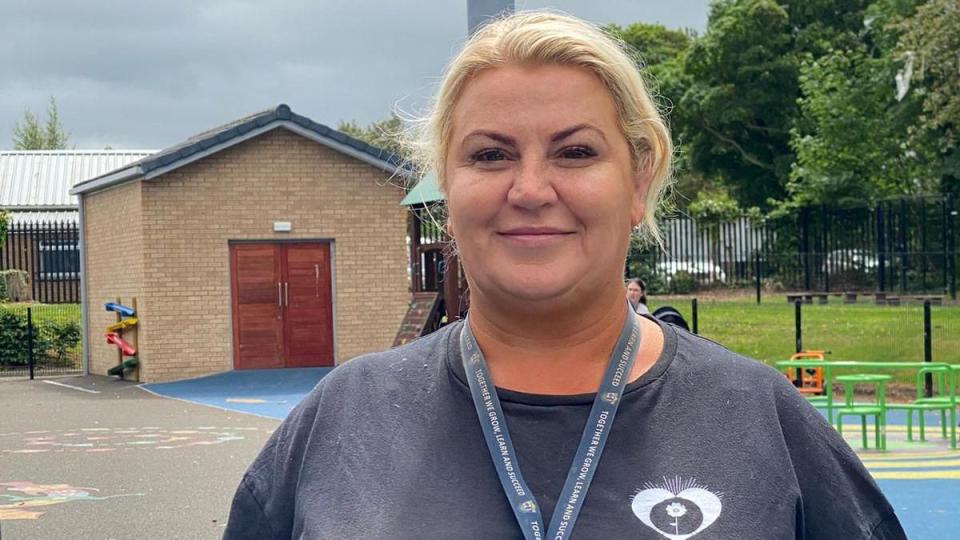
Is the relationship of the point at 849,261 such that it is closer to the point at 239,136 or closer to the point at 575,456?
the point at 239,136

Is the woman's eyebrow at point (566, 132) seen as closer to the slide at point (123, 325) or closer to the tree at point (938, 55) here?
the slide at point (123, 325)

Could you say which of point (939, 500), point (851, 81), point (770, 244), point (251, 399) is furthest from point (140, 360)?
point (851, 81)

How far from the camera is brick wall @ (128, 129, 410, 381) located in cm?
2244

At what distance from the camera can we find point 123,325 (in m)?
23.0

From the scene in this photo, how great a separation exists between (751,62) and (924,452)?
28.3 metres

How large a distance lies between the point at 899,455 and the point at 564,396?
34.2 ft

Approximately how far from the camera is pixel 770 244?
2838 centimetres

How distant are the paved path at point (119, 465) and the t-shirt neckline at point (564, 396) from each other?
6.88 meters

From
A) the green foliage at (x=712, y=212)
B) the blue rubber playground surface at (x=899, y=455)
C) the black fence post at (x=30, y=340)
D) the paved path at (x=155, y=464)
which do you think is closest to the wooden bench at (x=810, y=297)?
the green foliage at (x=712, y=212)

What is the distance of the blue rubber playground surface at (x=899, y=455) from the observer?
865 cm

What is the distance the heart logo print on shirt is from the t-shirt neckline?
168 mm

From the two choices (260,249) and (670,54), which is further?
(670,54)

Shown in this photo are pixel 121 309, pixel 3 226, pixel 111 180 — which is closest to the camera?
pixel 121 309

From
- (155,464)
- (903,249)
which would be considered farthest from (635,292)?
(903,249)
